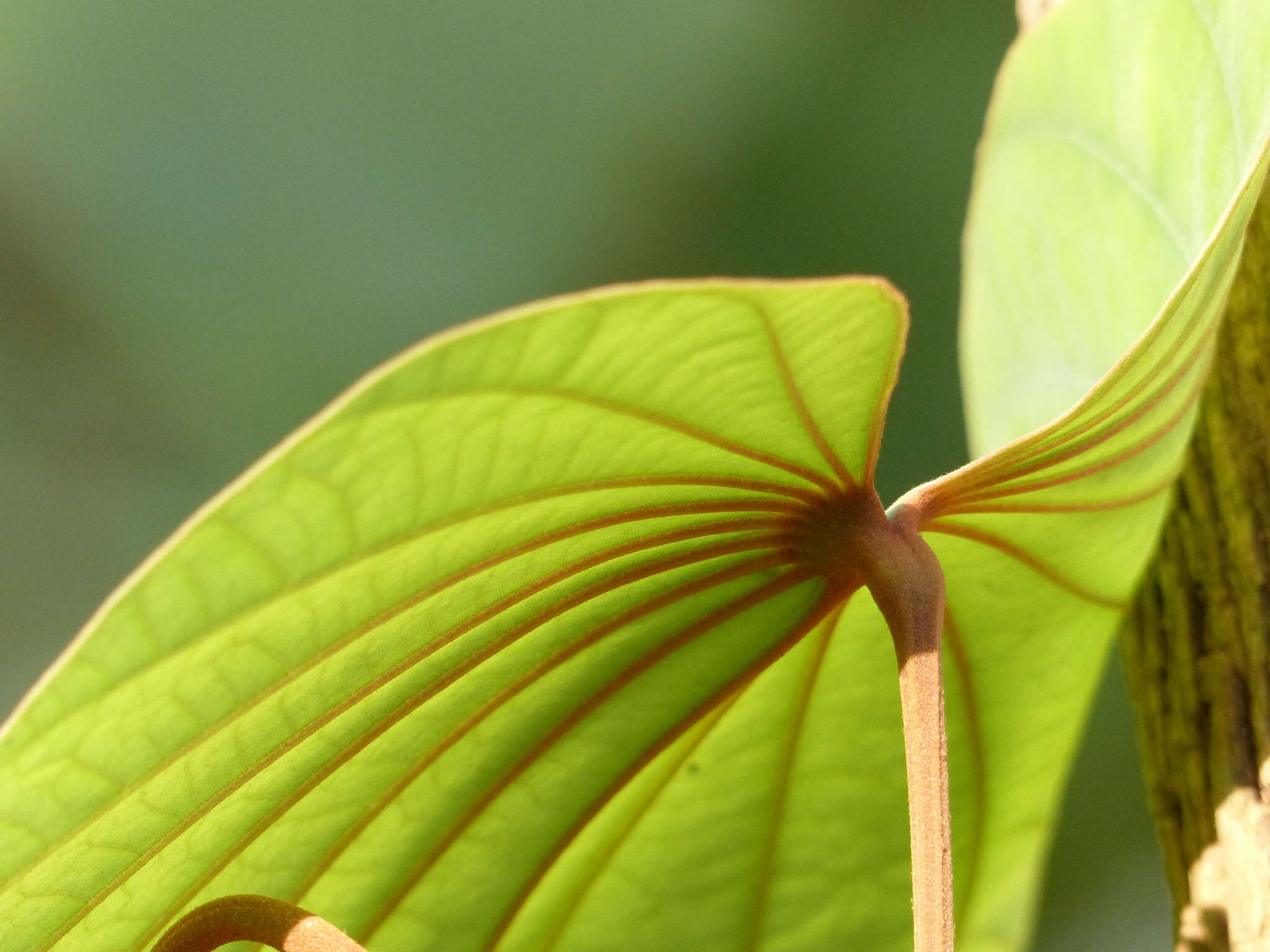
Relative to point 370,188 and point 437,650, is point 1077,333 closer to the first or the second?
point 437,650

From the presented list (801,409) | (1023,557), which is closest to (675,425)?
(801,409)

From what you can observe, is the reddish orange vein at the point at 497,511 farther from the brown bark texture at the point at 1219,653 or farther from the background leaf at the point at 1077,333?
the brown bark texture at the point at 1219,653

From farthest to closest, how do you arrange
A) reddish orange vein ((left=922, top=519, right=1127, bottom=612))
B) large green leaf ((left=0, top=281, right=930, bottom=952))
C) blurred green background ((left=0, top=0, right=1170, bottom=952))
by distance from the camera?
blurred green background ((left=0, top=0, right=1170, bottom=952)), reddish orange vein ((left=922, top=519, right=1127, bottom=612)), large green leaf ((left=0, top=281, right=930, bottom=952))

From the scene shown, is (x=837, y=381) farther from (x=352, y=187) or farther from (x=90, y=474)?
(x=90, y=474)

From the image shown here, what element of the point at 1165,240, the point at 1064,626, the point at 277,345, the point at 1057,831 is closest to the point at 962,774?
the point at 1064,626

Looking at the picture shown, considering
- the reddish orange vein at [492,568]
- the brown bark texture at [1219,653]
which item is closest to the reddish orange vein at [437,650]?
→ the reddish orange vein at [492,568]

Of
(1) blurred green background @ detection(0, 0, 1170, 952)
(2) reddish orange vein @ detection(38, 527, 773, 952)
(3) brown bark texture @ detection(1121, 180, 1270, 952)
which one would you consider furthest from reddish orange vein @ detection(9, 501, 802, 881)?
(1) blurred green background @ detection(0, 0, 1170, 952)

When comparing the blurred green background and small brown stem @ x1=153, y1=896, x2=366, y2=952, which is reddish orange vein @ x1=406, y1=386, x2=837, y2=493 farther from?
the blurred green background
